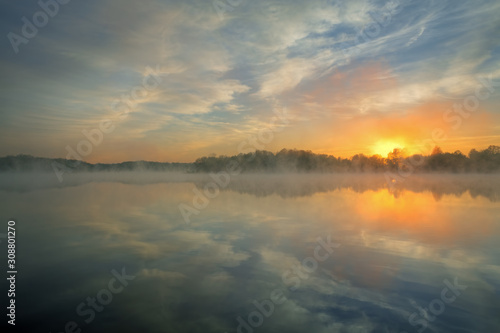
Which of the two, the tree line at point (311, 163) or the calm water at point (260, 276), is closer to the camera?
the calm water at point (260, 276)

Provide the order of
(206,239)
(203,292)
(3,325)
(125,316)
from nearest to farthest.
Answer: (3,325)
(125,316)
(203,292)
(206,239)

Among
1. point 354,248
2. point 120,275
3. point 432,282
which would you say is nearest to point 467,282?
point 432,282

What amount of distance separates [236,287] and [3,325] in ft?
16.6

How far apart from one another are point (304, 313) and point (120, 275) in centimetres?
566

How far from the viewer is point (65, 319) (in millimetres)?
5941

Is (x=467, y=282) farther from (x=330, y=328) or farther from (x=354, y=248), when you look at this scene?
(x=330, y=328)

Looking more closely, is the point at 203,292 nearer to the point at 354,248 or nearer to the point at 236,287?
the point at 236,287

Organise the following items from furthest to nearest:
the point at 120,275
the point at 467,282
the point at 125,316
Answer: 1. the point at 120,275
2. the point at 467,282
3. the point at 125,316

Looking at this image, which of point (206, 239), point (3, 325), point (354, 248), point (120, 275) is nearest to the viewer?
point (3, 325)

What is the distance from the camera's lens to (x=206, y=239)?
1287cm

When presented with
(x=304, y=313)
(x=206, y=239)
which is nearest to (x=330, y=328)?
(x=304, y=313)

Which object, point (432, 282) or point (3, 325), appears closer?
point (3, 325)

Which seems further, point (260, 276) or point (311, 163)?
point (311, 163)

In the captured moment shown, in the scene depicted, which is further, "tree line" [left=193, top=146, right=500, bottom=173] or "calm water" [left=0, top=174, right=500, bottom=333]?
"tree line" [left=193, top=146, right=500, bottom=173]
